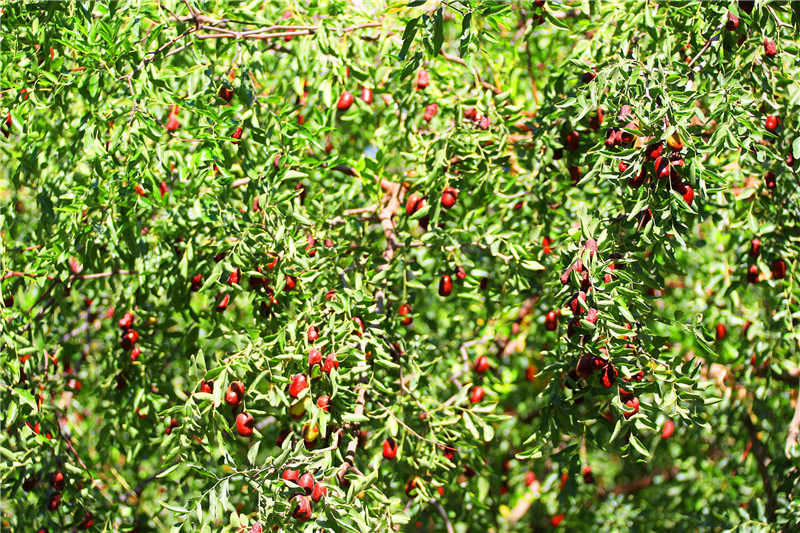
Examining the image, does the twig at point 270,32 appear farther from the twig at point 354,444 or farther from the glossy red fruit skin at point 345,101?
the twig at point 354,444

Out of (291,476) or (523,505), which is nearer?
(291,476)

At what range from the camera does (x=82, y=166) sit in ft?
7.38

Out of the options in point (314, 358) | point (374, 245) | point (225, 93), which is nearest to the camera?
point (314, 358)

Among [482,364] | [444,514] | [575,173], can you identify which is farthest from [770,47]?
[444,514]

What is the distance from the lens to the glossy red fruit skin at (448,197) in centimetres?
239

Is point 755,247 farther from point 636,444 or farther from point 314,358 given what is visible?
point 314,358

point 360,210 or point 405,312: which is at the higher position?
point 360,210

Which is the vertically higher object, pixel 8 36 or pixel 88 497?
pixel 8 36

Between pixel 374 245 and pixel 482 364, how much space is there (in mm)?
613

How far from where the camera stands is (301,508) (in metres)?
1.71

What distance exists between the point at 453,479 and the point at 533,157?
1.18 metres

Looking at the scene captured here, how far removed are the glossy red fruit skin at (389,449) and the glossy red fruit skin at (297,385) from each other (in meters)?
0.50

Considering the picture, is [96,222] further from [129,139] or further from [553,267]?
[553,267]

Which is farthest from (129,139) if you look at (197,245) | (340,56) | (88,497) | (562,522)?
(562,522)
